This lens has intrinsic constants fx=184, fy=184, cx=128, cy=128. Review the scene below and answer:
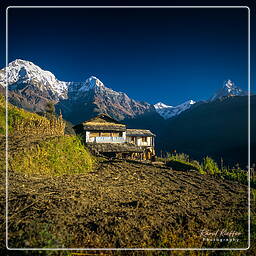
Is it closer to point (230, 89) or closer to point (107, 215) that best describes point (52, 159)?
point (107, 215)


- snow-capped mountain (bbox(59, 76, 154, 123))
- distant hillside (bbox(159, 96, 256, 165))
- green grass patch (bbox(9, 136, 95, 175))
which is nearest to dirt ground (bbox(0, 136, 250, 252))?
green grass patch (bbox(9, 136, 95, 175))

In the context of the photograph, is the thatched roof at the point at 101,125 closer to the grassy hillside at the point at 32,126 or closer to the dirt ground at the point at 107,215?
the grassy hillside at the point at 32,126

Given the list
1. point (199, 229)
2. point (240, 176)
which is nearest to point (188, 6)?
point (199, 229)

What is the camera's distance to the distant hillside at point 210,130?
271ft

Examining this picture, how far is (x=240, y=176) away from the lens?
1203 centimetres

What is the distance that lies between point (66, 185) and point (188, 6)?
18.1 feet

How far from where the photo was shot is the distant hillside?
82.8 m

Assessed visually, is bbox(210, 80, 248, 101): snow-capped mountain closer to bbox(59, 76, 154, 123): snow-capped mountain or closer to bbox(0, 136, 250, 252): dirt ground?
bbox(0, 136, 250, 252): dirt ground

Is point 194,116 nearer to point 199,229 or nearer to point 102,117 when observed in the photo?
point 102,117

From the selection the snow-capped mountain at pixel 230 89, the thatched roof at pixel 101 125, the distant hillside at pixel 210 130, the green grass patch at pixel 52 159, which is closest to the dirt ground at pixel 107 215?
the green grass patch at pixel 52 159

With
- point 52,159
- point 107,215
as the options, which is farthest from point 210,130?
point 107,215

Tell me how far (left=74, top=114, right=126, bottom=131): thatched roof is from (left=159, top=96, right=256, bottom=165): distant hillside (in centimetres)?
5271

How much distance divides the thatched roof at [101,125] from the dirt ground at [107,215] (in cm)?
1973

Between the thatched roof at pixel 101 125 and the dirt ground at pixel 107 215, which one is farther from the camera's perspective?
the thatched roof at pixel 101 125
